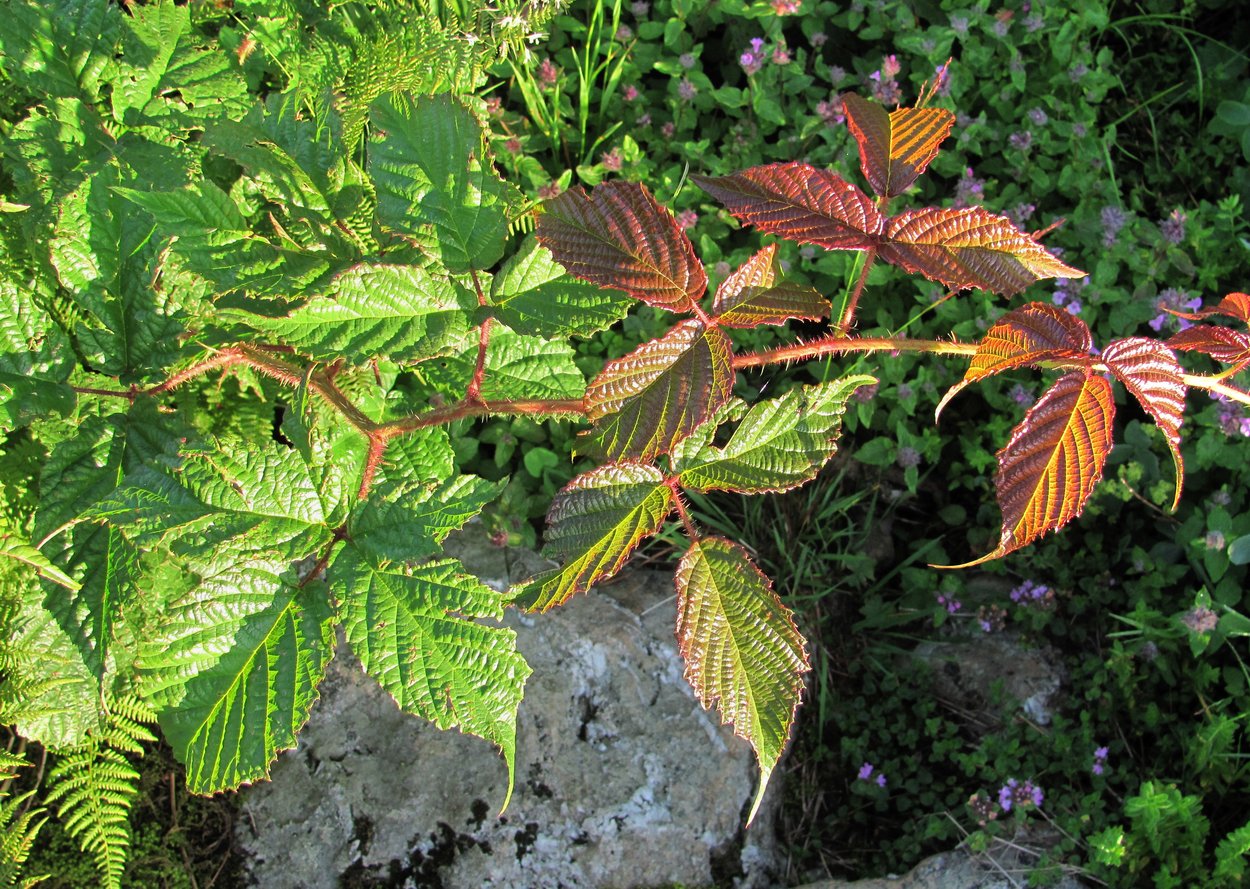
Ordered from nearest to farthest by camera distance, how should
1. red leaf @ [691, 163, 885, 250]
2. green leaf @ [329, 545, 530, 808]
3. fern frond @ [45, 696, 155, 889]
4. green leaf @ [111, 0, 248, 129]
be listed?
red leaf @ [691, 163, 885, 250] → green leaf @ [329, 545, 530, 808] → green leaf @ [111, 0, 248, 129] → fern frond @ [45, 696, 155, 889]

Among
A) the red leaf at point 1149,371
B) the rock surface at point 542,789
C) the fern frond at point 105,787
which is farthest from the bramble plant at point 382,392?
the rock surface at point 542,789

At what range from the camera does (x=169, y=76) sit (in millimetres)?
2094

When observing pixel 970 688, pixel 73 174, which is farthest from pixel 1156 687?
pixel 73 174

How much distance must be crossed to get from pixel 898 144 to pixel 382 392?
1.14 meters

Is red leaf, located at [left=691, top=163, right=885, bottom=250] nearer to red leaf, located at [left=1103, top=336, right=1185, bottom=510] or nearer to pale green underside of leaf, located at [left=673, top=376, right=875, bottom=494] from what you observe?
pale green underside of leaf, located at [left=673, top=376, right=875, bottom=494]

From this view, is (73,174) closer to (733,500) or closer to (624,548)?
(624,548)

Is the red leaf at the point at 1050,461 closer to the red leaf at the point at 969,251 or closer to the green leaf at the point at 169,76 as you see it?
the red leaf at the point at 969,251

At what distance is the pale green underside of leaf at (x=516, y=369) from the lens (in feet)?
6.07

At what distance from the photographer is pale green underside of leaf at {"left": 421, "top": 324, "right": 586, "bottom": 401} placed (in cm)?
185

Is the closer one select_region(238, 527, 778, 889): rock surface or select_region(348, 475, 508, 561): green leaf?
select_region(348, 475, 508, 561): green leaf

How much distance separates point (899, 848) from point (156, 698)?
5.76 ft

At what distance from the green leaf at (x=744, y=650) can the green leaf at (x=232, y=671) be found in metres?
0.56

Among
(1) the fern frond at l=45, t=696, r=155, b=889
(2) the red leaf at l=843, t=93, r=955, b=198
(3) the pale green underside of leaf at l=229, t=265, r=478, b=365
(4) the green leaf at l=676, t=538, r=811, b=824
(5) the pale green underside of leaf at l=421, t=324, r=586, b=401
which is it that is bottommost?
(1) the fern frond at l=45, t=696, r=155, b=889

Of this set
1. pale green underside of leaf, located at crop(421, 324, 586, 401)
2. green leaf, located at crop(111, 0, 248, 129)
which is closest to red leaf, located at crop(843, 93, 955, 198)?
pale green underside of leaf, located at crop(421, 324, 586, 401)
